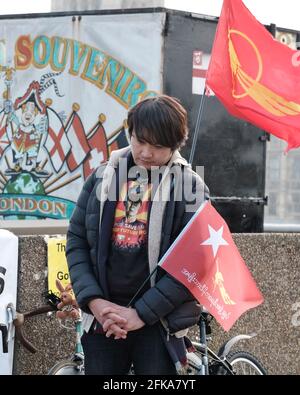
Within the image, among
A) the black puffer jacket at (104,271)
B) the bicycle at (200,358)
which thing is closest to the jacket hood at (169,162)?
the black puffer jacket at (104,271)

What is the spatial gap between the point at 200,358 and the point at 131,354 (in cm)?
153

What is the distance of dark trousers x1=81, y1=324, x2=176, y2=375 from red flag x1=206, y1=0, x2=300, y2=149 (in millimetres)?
2546

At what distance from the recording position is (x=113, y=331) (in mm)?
3680

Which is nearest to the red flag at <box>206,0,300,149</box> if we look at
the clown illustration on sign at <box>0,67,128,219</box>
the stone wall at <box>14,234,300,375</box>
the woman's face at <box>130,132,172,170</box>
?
the stone wall at <box>14,234,300,375</box>

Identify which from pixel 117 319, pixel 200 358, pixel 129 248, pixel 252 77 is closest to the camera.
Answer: pixel 117 319

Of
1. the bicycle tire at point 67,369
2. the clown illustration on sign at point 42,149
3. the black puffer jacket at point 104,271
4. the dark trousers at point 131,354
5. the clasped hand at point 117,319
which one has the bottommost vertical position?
the bicycle tire at point 67,369

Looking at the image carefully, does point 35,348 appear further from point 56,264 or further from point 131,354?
point 131,354

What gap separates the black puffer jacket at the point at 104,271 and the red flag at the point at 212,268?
0.05 meters

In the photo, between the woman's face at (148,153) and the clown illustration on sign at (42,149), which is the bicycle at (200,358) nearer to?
the woman's face at (148,153)

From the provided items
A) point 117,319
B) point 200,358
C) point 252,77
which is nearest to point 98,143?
point 252,77

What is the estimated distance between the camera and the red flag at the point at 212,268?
3814 millimetres

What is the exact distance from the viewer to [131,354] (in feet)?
12.6
